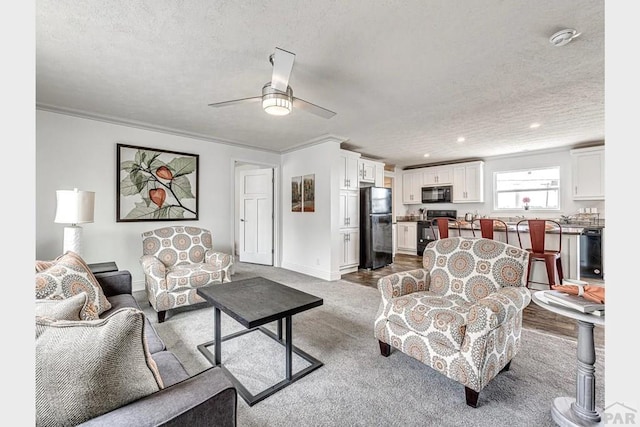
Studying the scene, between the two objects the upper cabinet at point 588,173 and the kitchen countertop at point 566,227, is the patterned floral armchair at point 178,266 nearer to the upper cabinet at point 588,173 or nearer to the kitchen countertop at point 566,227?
the kitchen countertop at point 566,227

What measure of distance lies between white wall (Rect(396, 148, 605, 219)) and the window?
84mm

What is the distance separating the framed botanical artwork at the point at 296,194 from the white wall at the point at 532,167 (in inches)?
154

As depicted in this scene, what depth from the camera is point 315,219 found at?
4.74 meters

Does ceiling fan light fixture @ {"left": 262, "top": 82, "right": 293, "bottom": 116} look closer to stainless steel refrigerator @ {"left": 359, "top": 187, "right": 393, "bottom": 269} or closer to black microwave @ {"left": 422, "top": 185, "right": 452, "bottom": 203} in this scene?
stainless steel refrigerator @ {"left": 359, "top": 187, "right": 393, "bottom": 269}

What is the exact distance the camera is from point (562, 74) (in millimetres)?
2410

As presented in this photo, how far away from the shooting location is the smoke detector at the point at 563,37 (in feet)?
5.96

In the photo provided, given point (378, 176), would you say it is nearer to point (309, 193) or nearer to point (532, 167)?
point (309, 193)

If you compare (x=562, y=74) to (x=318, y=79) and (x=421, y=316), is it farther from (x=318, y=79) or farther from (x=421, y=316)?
(x=421, y=316)

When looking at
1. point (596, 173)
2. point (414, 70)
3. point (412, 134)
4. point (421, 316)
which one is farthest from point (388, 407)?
point (596, 173)

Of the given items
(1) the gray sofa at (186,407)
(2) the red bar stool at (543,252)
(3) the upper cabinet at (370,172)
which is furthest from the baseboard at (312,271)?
(1) the gray sofa at (186,407)

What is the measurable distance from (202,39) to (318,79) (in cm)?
100

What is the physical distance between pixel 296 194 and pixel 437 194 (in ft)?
12.0

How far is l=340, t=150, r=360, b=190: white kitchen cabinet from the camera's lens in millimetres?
4672

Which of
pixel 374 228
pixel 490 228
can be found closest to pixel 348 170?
pixel 374 228
